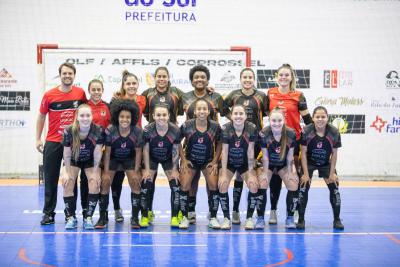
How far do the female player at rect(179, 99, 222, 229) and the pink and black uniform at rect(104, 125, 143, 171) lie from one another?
54 centimetres

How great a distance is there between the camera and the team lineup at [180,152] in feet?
21.2

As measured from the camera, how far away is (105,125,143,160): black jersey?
6.46 metres

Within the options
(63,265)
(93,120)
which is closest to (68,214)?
(93,120)

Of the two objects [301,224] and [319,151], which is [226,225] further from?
[319,151]

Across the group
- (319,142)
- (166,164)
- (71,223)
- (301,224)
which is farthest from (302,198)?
(71,223)

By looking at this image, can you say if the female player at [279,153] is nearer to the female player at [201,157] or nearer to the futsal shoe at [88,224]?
the female player at [201,157]

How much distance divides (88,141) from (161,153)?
32.7 inches

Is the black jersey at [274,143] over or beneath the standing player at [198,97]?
beneath

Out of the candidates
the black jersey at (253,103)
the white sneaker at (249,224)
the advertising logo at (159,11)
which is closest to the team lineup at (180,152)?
the white sneaker at (249,224)

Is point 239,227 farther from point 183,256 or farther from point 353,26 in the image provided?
point 353,26

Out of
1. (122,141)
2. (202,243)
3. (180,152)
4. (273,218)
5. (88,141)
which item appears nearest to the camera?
(202,243)

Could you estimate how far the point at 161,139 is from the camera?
6.54 m

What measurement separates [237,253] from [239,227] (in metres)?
1.21

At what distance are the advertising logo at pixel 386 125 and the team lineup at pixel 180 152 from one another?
5331 millimetres
